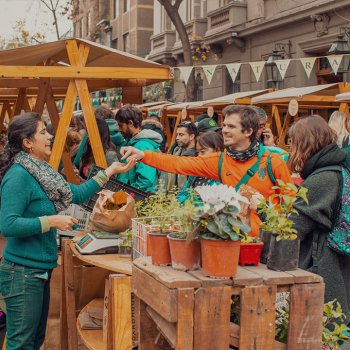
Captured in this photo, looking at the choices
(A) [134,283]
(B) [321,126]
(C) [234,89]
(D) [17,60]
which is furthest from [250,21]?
(A) [134,283]

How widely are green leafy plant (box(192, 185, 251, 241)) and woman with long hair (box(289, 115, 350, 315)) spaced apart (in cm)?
148

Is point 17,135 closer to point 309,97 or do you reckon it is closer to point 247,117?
point 247,117

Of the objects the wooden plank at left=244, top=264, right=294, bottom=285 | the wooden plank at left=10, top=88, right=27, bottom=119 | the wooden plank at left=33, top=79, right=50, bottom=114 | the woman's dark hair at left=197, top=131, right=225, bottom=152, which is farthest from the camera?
the wooden plank at left=10, top=88, right=27, bottom=119

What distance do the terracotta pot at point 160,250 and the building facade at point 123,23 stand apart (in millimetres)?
32879

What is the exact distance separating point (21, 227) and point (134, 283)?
108cm

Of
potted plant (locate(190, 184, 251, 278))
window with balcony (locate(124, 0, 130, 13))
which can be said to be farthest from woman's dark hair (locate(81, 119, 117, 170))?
window with balcony (locate(124, 0, 130, 13))

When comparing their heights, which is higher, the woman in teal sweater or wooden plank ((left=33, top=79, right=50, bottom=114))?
wooden plank ((left=33, top=79, right=50, bottom=114))

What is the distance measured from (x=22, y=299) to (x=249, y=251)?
1.73 meters

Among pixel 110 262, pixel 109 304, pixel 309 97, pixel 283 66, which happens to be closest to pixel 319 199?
pixel 110 262

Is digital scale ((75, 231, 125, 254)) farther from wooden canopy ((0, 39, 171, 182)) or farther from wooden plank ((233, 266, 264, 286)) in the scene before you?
wooden plank ((233, 266, 264, 286))

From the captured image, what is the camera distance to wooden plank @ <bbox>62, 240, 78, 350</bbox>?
15.2 ft

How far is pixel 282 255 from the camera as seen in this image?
9.53ft

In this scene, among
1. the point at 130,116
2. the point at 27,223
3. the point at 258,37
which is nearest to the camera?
the point at 27,223

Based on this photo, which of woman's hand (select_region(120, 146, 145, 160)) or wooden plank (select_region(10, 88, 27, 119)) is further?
wooden plank (select_region(10, 88, 27, 119))
